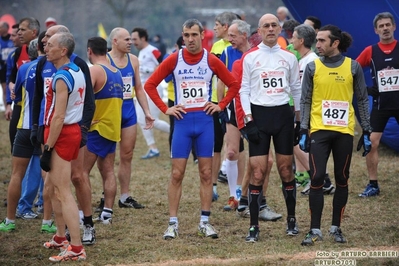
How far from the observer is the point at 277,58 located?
23.9 ft

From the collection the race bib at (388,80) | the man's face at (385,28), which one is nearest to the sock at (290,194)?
the race bib at (388,80)

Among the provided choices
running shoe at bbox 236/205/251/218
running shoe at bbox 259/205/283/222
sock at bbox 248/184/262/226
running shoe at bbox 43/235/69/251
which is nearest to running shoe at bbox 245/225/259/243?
sock at bbox 248/184/262/226

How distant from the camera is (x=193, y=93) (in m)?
7.40

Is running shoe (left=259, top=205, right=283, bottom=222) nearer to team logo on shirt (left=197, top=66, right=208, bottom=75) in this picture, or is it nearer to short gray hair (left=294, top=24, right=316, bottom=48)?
team logo on shirt (left=197, top=66, right=208, bottom=75)

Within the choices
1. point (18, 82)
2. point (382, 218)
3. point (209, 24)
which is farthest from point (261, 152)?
point (209, 24)

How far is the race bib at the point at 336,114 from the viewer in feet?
22.7

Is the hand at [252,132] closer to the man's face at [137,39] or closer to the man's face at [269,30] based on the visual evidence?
the man's face at [269,30]

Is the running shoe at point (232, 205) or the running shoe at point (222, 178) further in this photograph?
the running shoe at point (222, 178)

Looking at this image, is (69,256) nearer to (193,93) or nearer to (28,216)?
(193,93)

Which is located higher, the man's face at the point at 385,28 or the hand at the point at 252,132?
the man's face at the point at 385,28

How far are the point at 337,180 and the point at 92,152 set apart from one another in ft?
9.10

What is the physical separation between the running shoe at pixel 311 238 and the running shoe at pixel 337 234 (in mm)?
145

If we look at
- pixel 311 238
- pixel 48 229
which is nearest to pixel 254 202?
pixel 311 238

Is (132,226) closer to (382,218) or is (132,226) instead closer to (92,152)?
(92,152)
